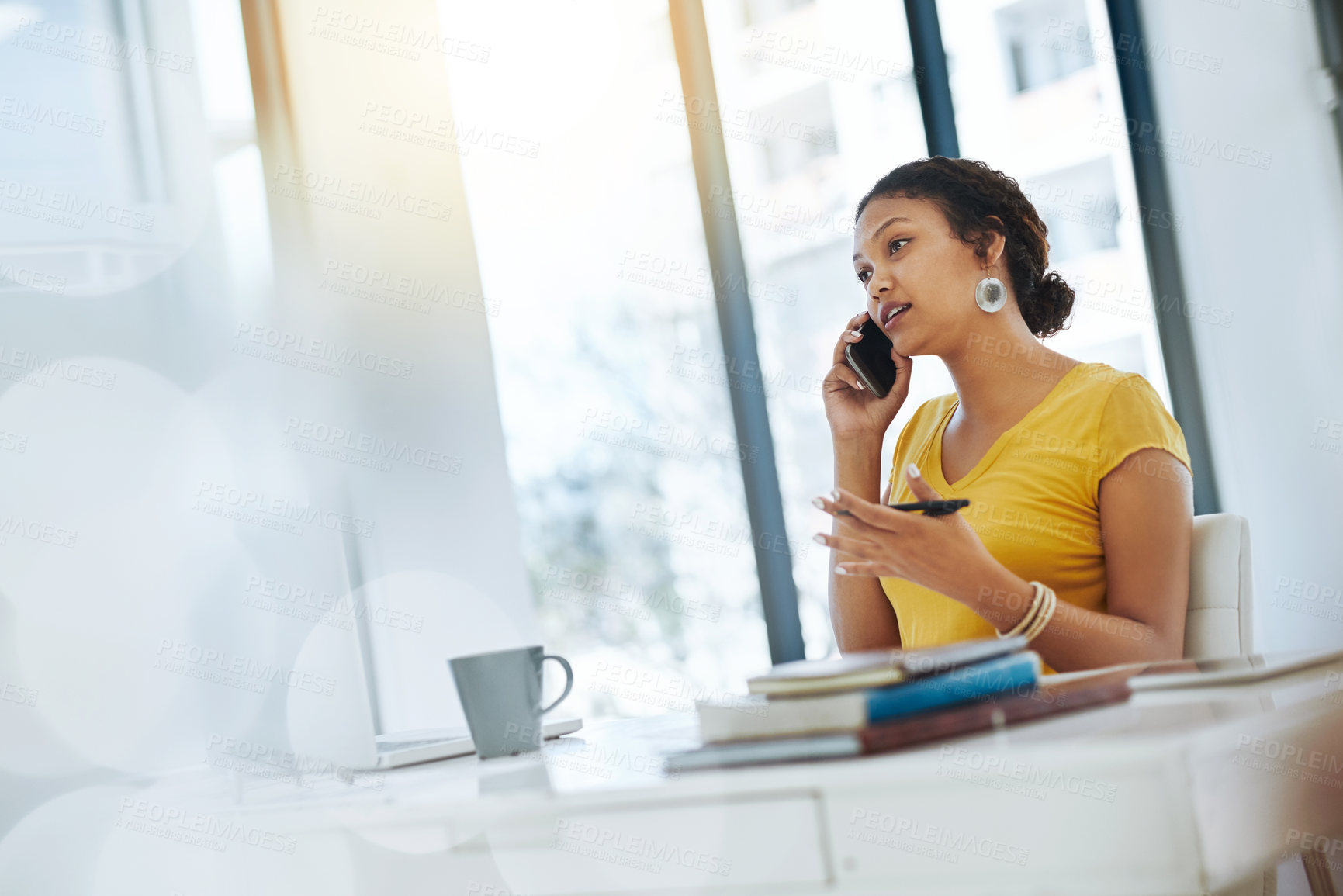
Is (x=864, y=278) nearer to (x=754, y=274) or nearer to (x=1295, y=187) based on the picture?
(x=1295, y=187)

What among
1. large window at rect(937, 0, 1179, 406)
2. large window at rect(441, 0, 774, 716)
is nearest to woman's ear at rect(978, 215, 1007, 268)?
large window at rect(937, 0, 1179, 406)

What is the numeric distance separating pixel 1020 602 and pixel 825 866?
612 millimetres

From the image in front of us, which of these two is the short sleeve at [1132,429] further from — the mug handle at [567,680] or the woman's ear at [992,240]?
the mug handle at [567,680]

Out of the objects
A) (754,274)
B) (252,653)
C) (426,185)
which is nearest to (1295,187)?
(754,274)

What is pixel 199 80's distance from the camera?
2076 millimetres

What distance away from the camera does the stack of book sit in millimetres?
722

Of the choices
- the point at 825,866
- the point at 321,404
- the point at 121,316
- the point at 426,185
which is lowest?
the point at 825,866

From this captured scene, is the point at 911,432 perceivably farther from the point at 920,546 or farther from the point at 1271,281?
the point at 1271,281

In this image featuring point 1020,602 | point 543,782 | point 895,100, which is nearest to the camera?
point 543,782

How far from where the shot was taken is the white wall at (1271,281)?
2023mm

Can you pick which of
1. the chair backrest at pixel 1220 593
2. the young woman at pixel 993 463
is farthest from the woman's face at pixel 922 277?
the chair backrest at pixel 1220 593

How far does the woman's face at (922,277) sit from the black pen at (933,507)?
60 centimetres

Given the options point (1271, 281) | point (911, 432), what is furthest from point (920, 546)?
point (1271, 281)

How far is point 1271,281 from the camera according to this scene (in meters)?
2.12
